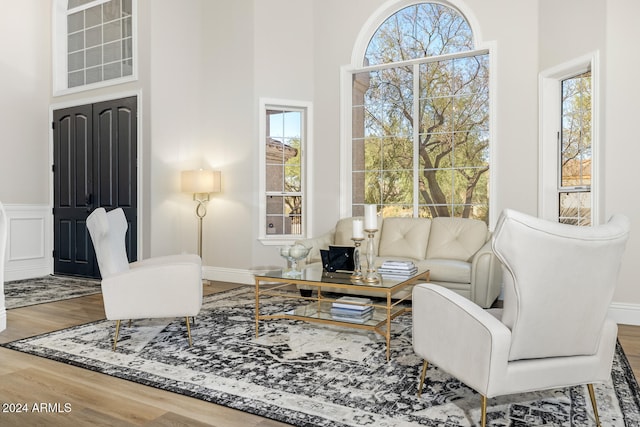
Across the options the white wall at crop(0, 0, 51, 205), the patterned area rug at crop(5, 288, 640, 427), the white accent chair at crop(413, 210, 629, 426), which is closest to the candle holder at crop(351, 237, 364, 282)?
the patterned area rug at crop(5, 288, 640, 427)

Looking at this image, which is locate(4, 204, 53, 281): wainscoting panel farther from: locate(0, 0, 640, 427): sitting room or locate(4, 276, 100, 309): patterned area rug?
locate(4, 276, 100, 309): patterned area rug

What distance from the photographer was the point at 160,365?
2871mm

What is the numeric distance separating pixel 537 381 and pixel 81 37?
683 cm

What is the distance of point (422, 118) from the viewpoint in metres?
5.52

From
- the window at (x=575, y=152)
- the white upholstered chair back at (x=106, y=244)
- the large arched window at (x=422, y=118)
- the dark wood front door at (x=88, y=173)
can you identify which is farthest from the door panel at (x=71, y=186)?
the window at (x=575, y=152)

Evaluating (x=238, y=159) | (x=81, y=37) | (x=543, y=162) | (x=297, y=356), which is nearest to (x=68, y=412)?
(x=297, y=356)

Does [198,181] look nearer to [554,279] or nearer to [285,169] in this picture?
[285,169]

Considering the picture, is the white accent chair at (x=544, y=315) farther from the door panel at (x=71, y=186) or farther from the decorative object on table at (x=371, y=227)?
the door panel at (x=71, y=186)

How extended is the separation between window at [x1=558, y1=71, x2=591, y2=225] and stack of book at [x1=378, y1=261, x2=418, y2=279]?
1995 mm

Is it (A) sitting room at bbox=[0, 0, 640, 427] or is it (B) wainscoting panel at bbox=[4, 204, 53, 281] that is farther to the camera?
(B) wainscoting panel at bbox=[4, 204, 53, 281]

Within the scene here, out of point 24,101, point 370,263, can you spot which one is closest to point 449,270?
point 370,263

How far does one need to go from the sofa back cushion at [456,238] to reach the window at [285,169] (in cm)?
177

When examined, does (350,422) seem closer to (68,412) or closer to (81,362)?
(68,412)

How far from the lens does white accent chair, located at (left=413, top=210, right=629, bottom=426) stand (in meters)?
1.82
